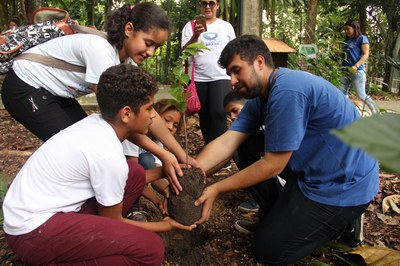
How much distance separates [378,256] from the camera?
7.29 feet

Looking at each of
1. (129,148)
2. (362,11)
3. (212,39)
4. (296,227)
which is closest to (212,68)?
(212,39)

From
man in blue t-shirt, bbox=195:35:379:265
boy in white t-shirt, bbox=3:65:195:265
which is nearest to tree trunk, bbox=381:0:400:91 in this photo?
man in blue t-shirt, bbox=195:35:379:265

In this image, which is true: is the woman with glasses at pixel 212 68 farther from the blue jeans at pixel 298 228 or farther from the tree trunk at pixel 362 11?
the tree trunk at pixel 362 11

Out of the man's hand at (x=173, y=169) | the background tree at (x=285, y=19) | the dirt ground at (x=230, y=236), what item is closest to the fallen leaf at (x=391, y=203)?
the dirt ground at (x=230, y=236)

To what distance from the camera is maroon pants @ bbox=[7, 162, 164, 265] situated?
1619mm

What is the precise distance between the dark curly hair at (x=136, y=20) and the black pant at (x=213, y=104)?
5.06 ft

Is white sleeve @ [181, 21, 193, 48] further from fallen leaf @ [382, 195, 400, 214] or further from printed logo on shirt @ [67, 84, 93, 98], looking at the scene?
fallen leaf @ [382, 195, 400, 214]

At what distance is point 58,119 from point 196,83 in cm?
173

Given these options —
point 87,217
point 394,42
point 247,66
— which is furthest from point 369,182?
point 394,42

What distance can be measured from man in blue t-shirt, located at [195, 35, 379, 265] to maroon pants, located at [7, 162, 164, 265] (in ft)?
1.87

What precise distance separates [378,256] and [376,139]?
214 centimetres

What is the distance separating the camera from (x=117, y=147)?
1.72 metres

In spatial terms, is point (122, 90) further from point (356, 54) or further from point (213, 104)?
point (356, 54)

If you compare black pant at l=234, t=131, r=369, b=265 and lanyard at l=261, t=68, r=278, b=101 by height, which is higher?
lanyard at l=261, t=68, r=278, b=101
